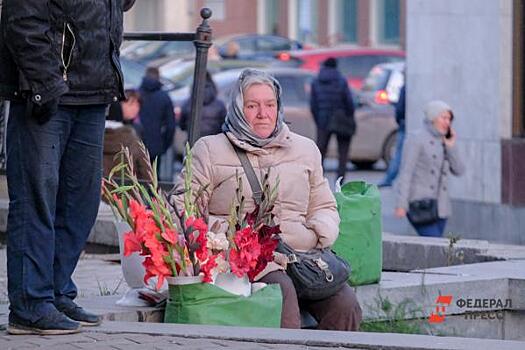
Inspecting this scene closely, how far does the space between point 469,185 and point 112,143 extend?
3.62 metres

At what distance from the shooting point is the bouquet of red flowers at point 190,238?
21.5 feet

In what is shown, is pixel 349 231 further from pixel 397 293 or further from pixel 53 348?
pixel 53 348

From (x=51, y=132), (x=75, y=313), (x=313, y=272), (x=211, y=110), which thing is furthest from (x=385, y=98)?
(x=51, y=132)

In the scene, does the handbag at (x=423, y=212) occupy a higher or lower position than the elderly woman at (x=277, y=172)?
lower

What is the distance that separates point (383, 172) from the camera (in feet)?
75.8

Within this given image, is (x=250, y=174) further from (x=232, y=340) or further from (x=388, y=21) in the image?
(x=388, y=21)

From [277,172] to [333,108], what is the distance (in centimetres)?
1329

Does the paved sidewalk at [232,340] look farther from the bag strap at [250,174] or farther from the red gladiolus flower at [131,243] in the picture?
the bag strap at [250,174]

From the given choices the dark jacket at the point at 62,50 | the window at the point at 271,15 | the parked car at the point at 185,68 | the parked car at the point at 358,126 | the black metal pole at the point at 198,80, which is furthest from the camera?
the window at the point at 271,15

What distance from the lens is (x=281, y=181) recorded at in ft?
23.3

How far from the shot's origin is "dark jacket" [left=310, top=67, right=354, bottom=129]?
20.3 m

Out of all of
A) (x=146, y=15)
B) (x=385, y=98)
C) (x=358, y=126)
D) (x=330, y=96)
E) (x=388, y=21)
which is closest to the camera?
(x=330, y=96)

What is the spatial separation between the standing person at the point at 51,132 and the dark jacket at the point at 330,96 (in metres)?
13.9

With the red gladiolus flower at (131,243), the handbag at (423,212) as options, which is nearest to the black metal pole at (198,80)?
the red gladiolus flower at (131,243)
